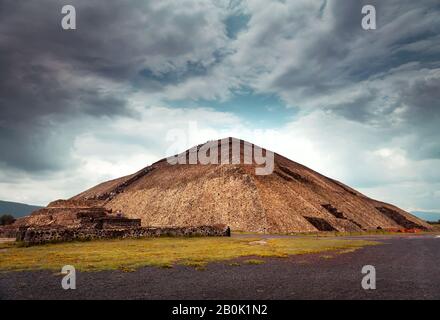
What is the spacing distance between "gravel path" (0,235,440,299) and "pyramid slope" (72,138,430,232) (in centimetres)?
4297

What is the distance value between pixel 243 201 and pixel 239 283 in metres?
55.8

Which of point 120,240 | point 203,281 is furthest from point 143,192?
point 203,281

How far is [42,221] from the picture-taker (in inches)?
2215

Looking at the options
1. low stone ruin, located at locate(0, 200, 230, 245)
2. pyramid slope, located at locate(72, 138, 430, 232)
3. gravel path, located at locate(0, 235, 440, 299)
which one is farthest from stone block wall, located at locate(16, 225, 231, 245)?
pyramid slope, located at locate(72, 138, 430, 232)

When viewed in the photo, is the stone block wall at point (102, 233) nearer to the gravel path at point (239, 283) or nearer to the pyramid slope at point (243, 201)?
the gravel path at point (239, 283)

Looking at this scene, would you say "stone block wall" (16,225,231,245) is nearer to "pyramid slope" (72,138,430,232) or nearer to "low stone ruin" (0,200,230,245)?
"low stone ruin" (0,200,230,245)

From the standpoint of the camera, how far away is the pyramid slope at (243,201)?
63406 millimetres

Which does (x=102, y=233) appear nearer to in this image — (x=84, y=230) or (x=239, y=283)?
(x=84, y=230)

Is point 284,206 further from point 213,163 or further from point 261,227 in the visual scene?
point 213,163

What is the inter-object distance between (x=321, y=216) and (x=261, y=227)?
16.8 meters

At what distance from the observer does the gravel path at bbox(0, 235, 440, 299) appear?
10047mm

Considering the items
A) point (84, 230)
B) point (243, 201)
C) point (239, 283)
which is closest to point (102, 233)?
point (84, 230)

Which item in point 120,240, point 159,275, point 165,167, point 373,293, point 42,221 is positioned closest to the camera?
point 373,293

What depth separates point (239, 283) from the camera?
1182cm
